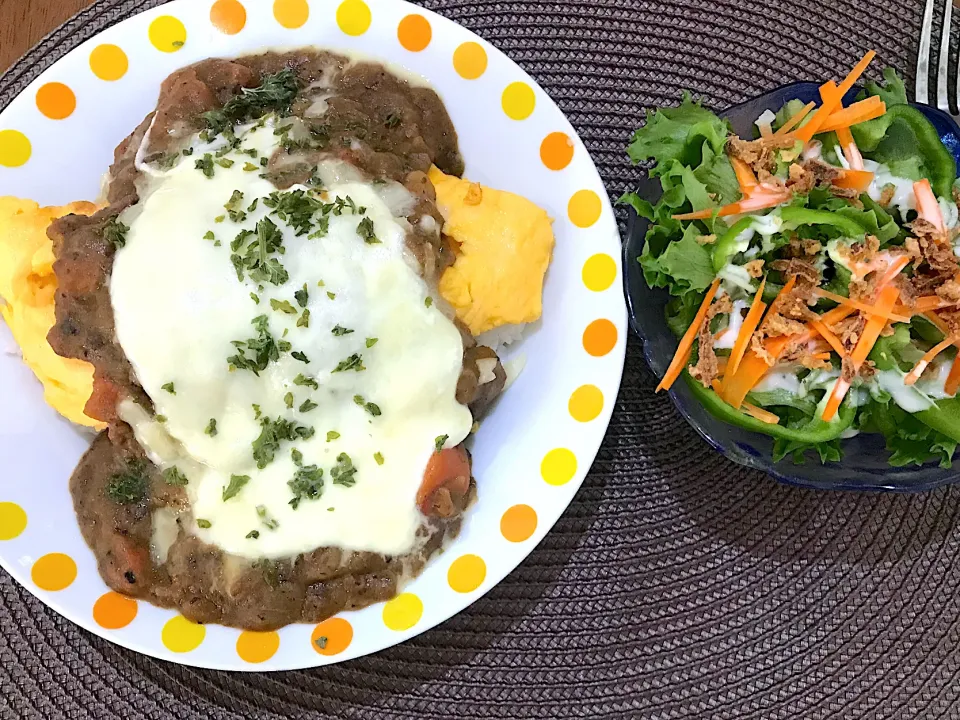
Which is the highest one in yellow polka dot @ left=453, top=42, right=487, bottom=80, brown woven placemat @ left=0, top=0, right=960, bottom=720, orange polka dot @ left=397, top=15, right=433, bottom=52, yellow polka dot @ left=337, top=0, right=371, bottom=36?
yellow polka dot @ left=337, top=0, right=371, bottom=36

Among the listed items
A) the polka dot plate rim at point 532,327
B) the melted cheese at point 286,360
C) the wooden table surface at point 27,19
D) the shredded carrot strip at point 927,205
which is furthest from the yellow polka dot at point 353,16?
the shredded carrot strip at point 927,205

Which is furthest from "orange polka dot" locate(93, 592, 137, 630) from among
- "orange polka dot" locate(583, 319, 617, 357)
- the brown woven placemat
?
"orange polka dot" locate(583, 319, 617, 357)

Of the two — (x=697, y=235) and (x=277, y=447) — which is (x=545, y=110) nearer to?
(x=697, y=235)

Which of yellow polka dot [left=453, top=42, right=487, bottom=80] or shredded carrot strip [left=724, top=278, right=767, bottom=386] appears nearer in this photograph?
shredded carrot strip [left=724, top=278, right=767, bottom=386]

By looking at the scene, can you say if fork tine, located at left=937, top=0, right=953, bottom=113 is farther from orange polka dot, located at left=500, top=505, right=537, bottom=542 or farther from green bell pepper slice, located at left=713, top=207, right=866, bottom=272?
orange polka dot, located at left=500, top=505, right=537, bottom=542

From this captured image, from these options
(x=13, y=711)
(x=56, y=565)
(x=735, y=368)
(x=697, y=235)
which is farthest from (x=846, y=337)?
(x=13, y=711)

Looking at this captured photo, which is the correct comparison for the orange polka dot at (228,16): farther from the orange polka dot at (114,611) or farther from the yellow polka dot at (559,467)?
the orange polka dot at (114,611)

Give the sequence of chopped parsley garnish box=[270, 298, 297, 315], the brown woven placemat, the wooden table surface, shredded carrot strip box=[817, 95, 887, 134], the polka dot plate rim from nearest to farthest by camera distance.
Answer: chopped parsley garnish box=[270, 298, 297, 315]
shredded carrot strip box=[817, 95, 887, 134]
the polka dot plate rim
the brown woven placemat
the wooden table surface

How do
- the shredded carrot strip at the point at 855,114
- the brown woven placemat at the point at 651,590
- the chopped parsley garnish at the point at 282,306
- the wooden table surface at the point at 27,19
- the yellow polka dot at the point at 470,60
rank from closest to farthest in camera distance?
1. the chopped parsley garnish at the point at 282,306
2. the shredded carrot strip at the point at 855,114
3. the yellow polka dot at the point at 470,60
4. the brown woven placemat at the point at 651,590
5. the wooden table surface at the point at 27,19
